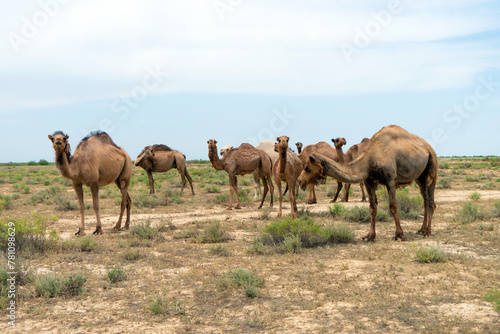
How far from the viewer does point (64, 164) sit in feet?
33.7

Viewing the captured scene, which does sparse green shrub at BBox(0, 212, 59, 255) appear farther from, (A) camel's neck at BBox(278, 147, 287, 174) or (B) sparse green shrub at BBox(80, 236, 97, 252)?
(A) camel's neck at BBox(278, 147, 287, 174)

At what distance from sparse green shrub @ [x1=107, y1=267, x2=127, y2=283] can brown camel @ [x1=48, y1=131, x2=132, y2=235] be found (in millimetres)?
4010

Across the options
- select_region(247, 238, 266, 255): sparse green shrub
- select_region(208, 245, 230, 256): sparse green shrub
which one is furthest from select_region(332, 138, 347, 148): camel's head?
select_region(208, 245, 230, 256): sparse green shrub

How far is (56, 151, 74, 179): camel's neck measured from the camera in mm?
10211

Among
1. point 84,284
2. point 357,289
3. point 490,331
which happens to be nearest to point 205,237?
point 84,284

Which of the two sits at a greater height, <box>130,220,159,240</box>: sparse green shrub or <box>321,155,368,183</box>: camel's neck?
<box>321,155,368,183</box>: camel's neck

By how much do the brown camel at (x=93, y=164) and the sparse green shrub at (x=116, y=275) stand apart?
4010 mm

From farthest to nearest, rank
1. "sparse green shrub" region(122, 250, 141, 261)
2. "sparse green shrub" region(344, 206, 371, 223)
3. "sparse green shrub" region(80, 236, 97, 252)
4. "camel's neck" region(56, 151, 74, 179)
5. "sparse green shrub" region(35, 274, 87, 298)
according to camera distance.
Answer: "sparse green shrub" region(344, 206, 371, 223), "camel's neck" region(56, 151, 74, 179), "sparse green shrub" region(80, 236, 97, 252), "sparse green shrub" region(122, 250, 141, 261), "sparse green shrub" region(35, 274, 87, 298)

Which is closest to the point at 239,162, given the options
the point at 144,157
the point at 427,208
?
the point at 144,157

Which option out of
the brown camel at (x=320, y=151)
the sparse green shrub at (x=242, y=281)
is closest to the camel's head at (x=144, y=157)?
the brown camel at (x=320, y=151)

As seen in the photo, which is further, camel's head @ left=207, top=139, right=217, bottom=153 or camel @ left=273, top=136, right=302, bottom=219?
camel's head @ left=207, top=139, right=217, bottom=153

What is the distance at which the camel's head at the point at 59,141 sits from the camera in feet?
33.1

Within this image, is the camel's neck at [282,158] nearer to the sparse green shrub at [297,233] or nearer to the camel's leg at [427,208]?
the sparse green shrub at [297,233]

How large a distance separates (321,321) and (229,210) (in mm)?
10859
